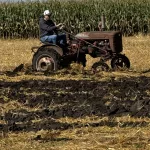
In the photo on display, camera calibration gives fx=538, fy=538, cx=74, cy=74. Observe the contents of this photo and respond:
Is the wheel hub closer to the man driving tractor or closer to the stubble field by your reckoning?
the stubble field

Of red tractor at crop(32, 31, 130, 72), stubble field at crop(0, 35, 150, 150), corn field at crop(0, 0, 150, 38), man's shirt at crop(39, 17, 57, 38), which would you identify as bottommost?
stubble field at crop(0, 35, 150, 150)

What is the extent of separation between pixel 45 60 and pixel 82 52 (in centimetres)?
99

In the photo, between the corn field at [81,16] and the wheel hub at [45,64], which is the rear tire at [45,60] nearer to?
the wheel hub at [45,64]

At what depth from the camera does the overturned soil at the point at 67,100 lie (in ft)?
25.6

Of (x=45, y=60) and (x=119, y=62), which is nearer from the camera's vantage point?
(x=45, y=60)

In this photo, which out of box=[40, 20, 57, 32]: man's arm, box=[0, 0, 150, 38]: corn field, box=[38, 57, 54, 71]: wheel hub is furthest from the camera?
box=[0, 0, 150, 38]: corn field

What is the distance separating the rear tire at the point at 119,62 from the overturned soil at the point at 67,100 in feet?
5.18

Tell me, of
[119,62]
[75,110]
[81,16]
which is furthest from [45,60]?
[81,16]

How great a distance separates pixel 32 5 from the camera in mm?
33062

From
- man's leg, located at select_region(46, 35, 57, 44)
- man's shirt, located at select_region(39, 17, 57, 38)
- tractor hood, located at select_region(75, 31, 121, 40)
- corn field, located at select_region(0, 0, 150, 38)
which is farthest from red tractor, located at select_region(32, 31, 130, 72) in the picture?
corn field, located at select_region(0, 0, 150, 38)

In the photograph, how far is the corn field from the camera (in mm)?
31844

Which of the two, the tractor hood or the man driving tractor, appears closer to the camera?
the man driving tractor

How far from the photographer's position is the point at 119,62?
14234 mm

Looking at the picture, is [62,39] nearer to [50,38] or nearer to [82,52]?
[50,38]
